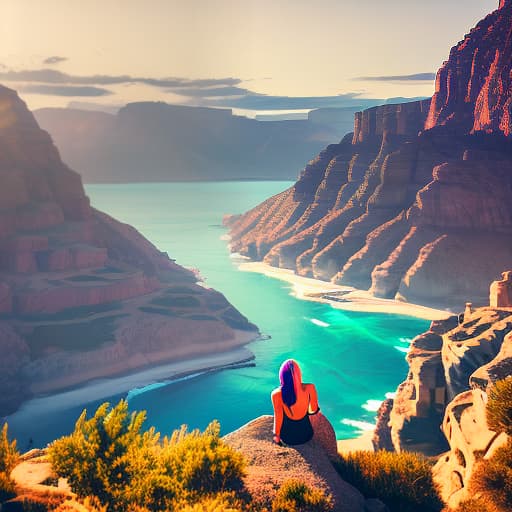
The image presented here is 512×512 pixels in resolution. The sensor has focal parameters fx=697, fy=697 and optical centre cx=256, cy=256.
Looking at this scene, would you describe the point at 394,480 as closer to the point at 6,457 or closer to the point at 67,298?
the point at 6,457

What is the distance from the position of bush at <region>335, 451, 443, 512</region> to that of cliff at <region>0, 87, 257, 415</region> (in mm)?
56690

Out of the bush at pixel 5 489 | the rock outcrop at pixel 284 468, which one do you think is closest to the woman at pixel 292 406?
the rock outcrop at pixel 284 468

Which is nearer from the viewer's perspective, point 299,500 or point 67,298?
point 299,500

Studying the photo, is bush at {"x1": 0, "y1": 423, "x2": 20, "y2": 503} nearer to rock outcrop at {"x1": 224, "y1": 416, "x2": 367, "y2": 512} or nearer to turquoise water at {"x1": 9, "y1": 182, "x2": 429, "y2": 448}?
rock outcrop at {"x1": 224, "y1": 416, "x2": 367, "y2": 512}

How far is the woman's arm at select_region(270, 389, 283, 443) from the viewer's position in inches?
830

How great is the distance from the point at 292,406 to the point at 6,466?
8.22 meters

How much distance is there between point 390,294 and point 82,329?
6936 cm

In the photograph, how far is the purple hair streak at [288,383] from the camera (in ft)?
68.0

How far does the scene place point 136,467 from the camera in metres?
18.4

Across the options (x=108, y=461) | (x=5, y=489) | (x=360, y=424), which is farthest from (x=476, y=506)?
(x=360, y=424)

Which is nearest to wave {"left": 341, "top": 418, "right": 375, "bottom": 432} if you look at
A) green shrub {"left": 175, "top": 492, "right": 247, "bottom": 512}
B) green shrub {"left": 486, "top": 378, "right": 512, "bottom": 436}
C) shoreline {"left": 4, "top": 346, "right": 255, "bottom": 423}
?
shoreline {"left": 4, "top": 346, "right": 255, "bottom": 423}

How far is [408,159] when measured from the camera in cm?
16375

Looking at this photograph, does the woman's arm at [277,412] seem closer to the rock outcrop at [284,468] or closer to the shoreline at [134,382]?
the rock outcrop at [284,468]

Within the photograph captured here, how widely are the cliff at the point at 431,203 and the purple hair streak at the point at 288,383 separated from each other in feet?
367
